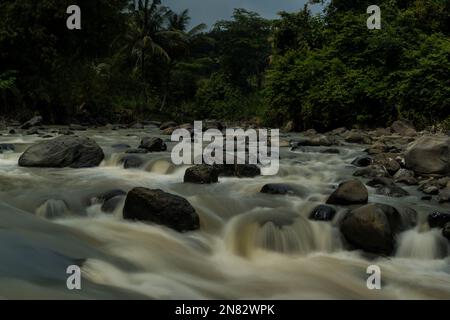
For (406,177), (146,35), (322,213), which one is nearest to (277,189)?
(322,213)

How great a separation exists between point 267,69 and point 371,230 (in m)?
18.3

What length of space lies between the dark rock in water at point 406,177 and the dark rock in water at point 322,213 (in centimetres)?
202

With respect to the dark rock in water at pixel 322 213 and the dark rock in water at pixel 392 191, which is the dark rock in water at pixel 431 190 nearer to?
the dark rock in water at pixel 392 191

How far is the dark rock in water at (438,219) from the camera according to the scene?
5.20m

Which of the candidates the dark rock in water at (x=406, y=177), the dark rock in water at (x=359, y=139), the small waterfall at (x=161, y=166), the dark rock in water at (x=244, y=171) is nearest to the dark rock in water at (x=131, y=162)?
the small waterfall at (x=161, y=166)

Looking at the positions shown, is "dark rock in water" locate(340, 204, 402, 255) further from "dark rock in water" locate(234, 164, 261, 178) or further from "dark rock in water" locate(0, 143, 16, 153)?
"dark rock in water" locate(0, 143, 16, 153)

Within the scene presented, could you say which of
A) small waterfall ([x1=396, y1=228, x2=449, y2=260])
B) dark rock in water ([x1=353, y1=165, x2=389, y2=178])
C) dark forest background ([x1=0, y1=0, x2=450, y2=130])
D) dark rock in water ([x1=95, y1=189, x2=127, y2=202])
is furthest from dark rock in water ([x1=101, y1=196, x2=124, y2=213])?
dark forest background ([x1=0, y1=0, x2=450, y2=130])

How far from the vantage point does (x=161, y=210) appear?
5117 mm

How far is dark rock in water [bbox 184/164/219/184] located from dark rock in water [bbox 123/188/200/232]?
184 centimetres

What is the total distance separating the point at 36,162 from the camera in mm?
8289

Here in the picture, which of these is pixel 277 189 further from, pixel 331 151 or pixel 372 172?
pixel 331 151

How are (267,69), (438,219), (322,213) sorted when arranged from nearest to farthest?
(438,219)
(322,213)
(267,69)
